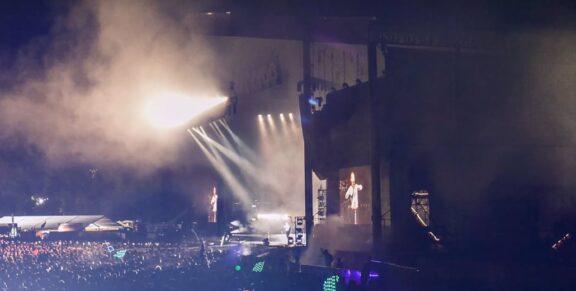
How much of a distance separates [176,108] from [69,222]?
619 inches

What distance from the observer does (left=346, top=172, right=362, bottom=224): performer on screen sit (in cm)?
2204

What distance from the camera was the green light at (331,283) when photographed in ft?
40.3

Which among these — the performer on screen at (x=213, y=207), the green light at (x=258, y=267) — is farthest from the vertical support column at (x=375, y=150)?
the performer on screen at (x=213, y=207)

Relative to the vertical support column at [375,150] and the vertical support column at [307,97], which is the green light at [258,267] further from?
the vertical support column at [307,97]

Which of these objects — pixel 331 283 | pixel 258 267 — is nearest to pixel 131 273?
pixel 258 267

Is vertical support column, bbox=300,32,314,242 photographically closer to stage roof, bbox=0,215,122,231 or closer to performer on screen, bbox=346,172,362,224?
performer on screen, bbox=346,172,362,224

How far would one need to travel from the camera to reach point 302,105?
898 inches

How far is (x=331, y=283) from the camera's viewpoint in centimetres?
1235

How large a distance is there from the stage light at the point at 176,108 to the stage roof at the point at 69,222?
33.7ft

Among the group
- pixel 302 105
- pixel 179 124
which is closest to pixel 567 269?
pixel 302 105

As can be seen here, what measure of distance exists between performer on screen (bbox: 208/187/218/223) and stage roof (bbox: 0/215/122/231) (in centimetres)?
518

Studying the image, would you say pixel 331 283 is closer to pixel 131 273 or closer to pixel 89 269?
pixel 131 273

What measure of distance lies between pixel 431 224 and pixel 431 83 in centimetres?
446

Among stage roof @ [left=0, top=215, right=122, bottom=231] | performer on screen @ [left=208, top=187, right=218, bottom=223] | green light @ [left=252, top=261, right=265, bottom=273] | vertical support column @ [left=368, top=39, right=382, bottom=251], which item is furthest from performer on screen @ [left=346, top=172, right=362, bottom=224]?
stage roof @ [left=0, top=215, right=122, bottom=231]
